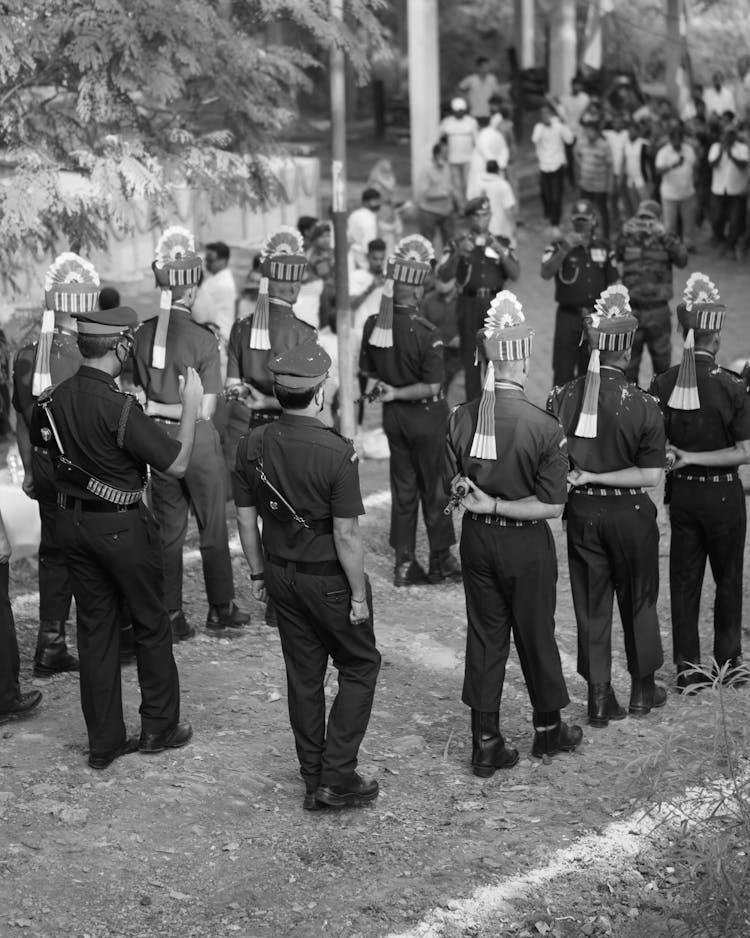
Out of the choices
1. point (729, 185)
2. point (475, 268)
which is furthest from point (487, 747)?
point (729, 185)

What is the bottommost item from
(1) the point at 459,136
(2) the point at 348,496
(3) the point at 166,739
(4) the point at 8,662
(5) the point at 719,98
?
(3) the point at 166,739

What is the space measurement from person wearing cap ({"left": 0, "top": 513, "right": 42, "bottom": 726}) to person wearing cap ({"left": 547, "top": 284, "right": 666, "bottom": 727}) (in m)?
2.71

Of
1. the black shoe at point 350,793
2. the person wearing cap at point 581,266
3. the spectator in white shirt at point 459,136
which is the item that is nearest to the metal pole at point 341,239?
the person wearing cap at point 581,266

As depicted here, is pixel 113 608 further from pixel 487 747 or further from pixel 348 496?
pixel 487 747

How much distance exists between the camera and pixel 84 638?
634 cm

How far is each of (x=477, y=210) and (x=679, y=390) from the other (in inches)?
206

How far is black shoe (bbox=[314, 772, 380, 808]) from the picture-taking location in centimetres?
607

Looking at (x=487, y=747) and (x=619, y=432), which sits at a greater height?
(x=619, y=432)

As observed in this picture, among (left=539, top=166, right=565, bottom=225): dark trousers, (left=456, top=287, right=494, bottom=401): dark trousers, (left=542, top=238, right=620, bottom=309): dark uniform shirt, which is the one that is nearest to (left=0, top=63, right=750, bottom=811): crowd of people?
(left=456, top=287, right=494, bottom=401): dark trousers

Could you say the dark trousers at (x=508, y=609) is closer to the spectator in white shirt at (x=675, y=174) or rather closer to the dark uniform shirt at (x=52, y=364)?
the dark uniform shirt at (x=52, y=364)

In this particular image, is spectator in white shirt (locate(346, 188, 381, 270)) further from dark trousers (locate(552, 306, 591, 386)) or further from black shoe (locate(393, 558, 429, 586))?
black shoe (locate(393, 558, 429, 586))

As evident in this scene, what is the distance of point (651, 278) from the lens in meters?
12.4

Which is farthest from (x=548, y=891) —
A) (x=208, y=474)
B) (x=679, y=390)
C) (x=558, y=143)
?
(x=558, y=143)

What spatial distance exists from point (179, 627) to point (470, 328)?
539 cm
